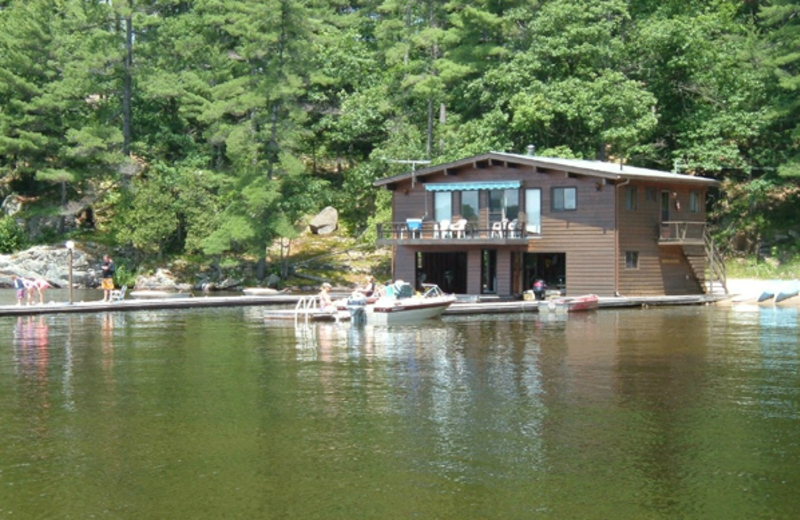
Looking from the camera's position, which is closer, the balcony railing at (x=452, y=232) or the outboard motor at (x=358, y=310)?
the outboard motor at (x=358, y=310)

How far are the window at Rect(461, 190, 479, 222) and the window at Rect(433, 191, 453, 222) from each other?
602 mm

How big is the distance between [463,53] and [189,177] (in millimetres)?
16791

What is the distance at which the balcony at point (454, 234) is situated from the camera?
141 feet

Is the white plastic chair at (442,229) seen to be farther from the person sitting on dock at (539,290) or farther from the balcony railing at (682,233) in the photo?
the balcony railing at (682,233)

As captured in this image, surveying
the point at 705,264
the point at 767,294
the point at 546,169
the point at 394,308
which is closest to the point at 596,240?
the point at 546,169

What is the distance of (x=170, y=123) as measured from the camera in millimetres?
64875

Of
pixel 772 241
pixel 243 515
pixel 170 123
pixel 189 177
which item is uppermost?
pixel 170 123

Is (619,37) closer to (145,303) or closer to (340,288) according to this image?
(340,288)

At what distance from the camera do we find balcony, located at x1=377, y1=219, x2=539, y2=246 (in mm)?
43094

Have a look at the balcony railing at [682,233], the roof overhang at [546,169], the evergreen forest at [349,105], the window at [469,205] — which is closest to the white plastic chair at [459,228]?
the window at [469,205]

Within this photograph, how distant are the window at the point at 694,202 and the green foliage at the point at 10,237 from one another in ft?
126

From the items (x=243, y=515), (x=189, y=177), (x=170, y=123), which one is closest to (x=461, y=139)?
(x=189, y=177)

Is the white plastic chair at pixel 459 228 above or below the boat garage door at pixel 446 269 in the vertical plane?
above

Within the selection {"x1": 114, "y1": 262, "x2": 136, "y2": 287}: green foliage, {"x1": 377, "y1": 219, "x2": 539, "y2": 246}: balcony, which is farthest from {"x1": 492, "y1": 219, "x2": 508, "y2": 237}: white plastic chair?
{"x1": 114, "y1": 262, "x2": 136, "y2": 287}: green foliage
